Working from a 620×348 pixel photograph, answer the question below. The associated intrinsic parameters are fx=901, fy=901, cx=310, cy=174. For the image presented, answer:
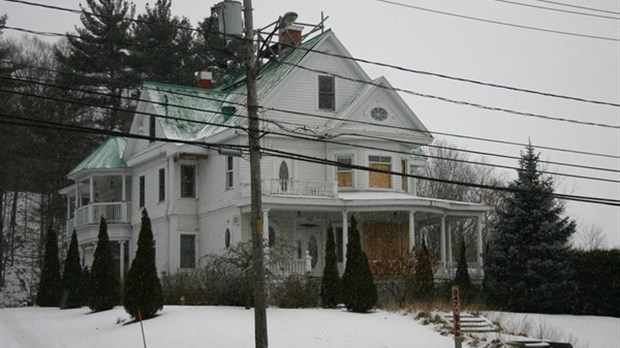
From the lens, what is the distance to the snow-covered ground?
22.5 metres

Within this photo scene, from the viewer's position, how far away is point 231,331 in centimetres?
2292

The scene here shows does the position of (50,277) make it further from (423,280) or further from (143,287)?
(423,280)

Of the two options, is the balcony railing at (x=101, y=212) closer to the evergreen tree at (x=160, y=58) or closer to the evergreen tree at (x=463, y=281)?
the evergreen tree at (x=160, y=58)

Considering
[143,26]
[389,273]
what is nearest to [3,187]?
[143,26]

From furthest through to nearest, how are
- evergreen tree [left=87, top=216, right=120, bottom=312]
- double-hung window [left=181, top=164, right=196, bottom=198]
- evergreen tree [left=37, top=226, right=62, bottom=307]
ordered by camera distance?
double-hung window [left=181, top=164, right=196, bottom=198]
evergreen tree [left=37, top=226, right=62, bottom=307]
evergreen tree [left=87, top=216, right=120, bottom=312]

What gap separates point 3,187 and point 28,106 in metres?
5.44

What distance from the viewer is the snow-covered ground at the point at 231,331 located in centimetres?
2252

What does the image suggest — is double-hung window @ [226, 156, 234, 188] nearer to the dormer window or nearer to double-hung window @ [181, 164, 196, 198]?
double-hung window @ [181, 164, 196, 198]

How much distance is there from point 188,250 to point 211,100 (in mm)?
6737

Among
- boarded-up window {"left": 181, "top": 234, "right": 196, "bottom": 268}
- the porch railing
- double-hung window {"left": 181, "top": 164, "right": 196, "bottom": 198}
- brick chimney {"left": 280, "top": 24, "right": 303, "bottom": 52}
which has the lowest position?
the porch railing

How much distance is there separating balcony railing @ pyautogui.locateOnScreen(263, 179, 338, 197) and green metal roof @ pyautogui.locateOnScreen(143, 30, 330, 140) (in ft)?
10.7

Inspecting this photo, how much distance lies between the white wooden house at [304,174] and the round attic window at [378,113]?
0.14 ft

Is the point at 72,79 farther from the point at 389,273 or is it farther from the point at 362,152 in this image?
the point at 389,273

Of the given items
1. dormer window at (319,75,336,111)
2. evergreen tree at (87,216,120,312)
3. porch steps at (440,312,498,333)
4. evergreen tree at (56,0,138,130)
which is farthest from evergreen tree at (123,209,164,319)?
evergreen tree at (56,0,138,130)
